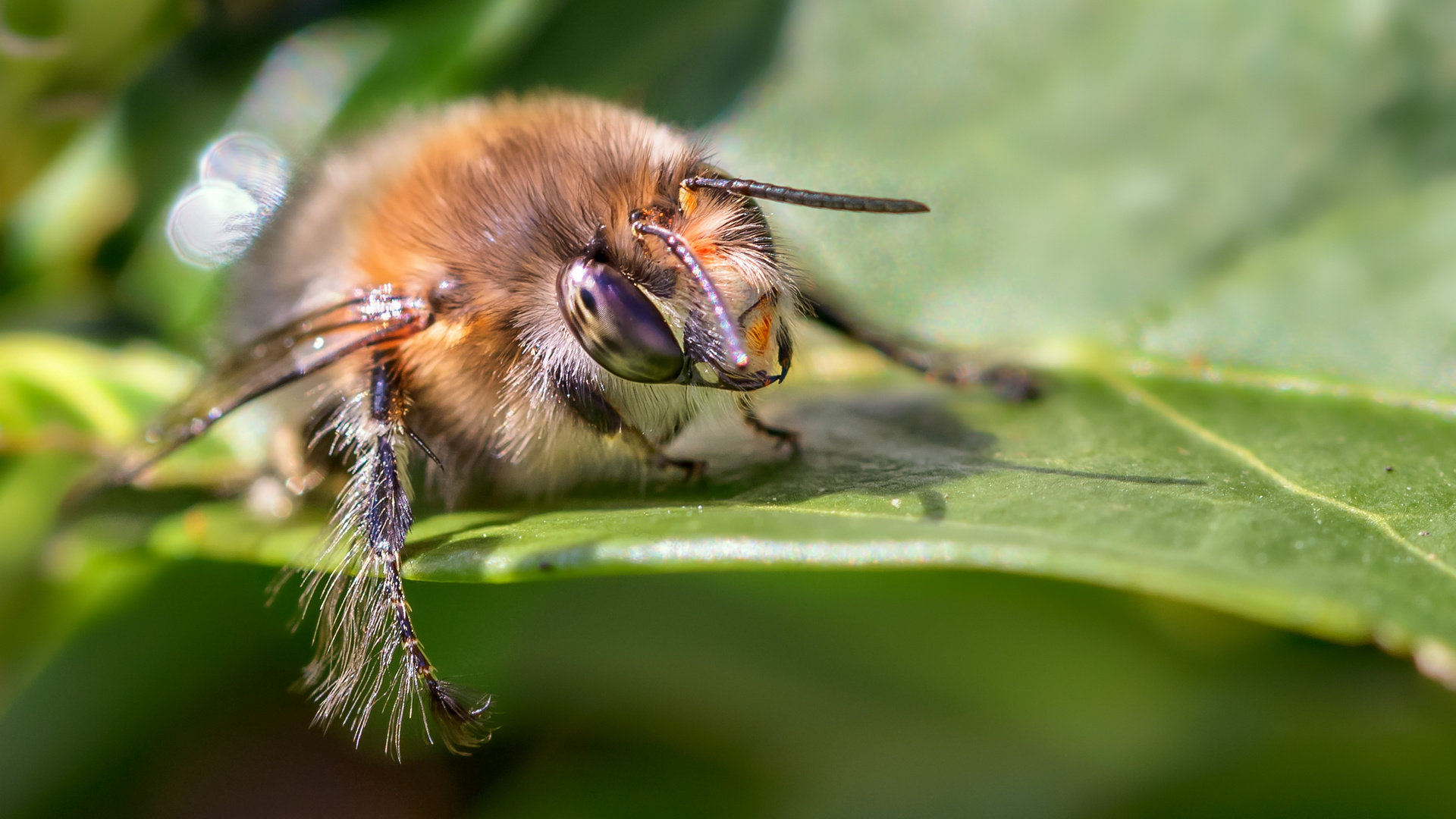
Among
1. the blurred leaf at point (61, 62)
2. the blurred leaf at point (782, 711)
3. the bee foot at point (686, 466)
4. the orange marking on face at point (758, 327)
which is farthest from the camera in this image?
the blurred leaf at point (61, 62)

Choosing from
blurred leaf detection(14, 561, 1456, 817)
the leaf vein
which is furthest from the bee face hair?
the leaf vein

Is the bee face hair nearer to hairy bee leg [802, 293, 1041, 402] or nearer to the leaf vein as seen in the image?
hairy bee leg [802, 293, 1041, 402]

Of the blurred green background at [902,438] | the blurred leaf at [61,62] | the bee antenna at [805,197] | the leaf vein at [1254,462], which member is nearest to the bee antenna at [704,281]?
the bee antenna at [805,197]

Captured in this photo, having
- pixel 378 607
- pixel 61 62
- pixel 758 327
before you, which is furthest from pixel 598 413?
pixel 61 62

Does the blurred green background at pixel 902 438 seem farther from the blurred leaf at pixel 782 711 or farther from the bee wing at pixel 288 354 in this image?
the bee wing at pixel 288 354

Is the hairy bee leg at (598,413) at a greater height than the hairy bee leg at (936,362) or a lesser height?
lesser

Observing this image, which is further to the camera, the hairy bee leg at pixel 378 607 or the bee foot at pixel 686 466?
the bee foot at pixel 686 466

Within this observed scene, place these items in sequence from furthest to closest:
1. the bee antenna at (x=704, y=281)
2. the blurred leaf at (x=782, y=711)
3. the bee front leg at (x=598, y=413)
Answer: the blurred leaf at (x=782, y=711), the bee front leg at (x=598, y=413), the bee antenna at (x=704, y=281)

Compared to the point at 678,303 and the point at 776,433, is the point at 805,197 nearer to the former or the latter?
the point at 678,303

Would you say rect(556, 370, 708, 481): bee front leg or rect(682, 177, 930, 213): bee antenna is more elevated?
rect(682, 177, 930, 213): bee antenna
